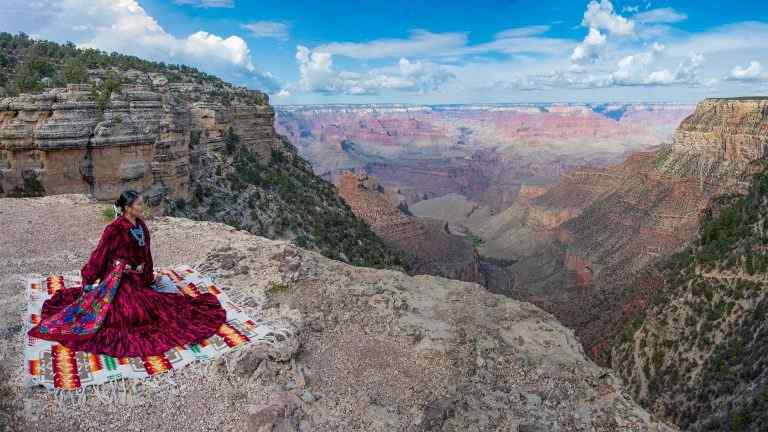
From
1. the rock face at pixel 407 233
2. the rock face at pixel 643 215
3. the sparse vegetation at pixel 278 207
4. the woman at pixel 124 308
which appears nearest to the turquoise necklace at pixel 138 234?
the woman at pixel 124 308

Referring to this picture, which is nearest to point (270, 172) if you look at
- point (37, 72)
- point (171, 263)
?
point (37, 72)

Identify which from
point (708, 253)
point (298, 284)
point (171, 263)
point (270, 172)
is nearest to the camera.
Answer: point (298, 284)

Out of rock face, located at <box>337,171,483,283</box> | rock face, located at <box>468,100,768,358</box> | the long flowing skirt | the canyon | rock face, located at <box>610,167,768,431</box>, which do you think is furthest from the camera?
rock face, located at <box>337,171,483,283</box>

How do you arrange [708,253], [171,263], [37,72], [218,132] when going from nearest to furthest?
[171,263] → [37,72] → [708,253] → [218,132]

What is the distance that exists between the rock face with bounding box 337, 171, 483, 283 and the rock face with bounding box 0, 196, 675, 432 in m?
43.4

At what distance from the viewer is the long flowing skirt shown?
674 centimetres

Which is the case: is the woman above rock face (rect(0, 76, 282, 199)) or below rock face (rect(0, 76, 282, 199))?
below

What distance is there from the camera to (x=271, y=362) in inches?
280

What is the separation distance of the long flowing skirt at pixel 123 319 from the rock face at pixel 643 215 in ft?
106

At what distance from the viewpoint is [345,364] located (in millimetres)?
7742

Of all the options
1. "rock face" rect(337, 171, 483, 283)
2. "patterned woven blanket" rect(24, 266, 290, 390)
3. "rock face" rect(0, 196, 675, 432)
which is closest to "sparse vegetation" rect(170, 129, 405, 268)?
"rock face" rect(0, 196, 675, 432)

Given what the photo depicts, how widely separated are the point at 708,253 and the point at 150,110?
89.1ft

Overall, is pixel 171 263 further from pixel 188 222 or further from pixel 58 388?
pixel 58 388

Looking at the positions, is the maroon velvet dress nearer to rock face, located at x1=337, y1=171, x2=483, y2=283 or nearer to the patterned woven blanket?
the patterned woven blanket
